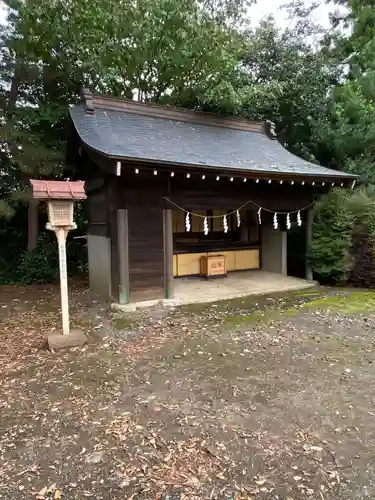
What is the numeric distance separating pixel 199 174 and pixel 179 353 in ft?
10.3

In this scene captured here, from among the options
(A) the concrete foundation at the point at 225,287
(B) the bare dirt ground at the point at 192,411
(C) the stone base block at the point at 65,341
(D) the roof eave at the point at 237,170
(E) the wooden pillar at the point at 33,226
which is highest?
(D) the roof eave at the point at 237,170

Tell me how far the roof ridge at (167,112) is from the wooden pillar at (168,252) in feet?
9.57

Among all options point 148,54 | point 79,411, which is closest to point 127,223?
point 79,411

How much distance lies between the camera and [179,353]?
395cm

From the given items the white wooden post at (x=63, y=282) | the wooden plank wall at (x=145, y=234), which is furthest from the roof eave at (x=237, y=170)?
the white wooden post at (x=63, y=282)

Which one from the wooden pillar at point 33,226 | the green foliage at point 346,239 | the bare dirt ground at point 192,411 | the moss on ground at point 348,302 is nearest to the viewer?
the bare dirt ground at point 192,411

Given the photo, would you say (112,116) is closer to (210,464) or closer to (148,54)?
(148,54)

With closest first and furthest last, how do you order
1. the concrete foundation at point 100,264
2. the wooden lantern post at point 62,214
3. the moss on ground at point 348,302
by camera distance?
the wooden lantern post at point 62,214, the moss on ground at point 348,302, the concrete foundation at point 100,264

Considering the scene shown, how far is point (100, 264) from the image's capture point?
6.88 m

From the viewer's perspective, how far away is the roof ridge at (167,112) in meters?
7.36

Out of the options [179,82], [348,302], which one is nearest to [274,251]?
[348,302]

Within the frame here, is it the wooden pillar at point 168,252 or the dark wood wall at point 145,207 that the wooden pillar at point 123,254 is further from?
the wooden pillar at point 168,252

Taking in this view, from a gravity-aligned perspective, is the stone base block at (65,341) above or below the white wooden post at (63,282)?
below

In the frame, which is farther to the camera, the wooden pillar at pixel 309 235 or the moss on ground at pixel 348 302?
the wooden pillar at pixel 309 235
